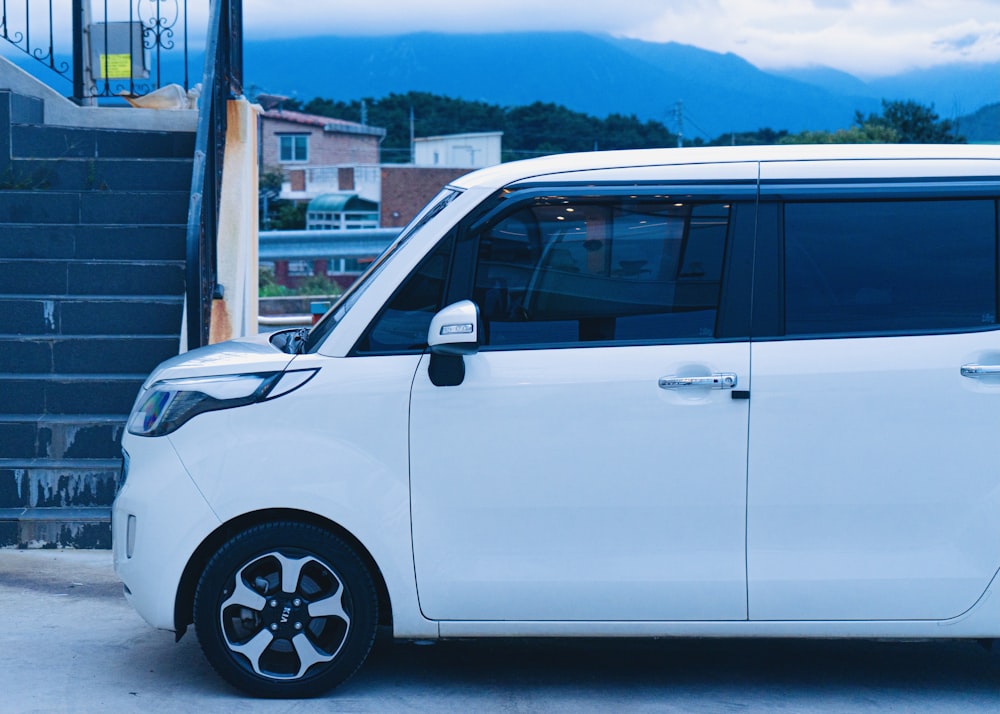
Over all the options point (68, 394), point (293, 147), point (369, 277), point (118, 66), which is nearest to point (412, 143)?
point (293, 147)

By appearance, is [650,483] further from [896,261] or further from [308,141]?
[308,141]

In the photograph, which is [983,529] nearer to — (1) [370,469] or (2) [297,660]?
(1) [370,469]

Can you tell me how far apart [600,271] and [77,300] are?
4.57 meters

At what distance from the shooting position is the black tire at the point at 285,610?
4.41m

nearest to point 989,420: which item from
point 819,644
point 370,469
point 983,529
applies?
point 983,529

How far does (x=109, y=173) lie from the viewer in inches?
351

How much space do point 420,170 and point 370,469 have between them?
71.8 m

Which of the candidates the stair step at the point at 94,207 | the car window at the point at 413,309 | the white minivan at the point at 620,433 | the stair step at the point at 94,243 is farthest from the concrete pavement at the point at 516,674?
the stair step at the point at 94,207

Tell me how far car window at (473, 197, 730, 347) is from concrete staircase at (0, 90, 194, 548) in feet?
11.0

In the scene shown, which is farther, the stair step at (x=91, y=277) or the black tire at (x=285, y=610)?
the stair step at (x=91, y=277)

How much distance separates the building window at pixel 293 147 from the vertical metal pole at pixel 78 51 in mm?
83463

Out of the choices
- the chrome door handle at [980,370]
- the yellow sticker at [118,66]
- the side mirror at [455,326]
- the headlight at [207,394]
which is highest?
the yellow sticker at [118,66]

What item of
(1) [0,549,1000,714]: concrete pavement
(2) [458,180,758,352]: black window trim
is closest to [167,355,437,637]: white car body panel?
(2) [458,180,758,352]: black window trim

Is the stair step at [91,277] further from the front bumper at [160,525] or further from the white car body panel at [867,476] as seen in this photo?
the white car body panel at [867,476]
